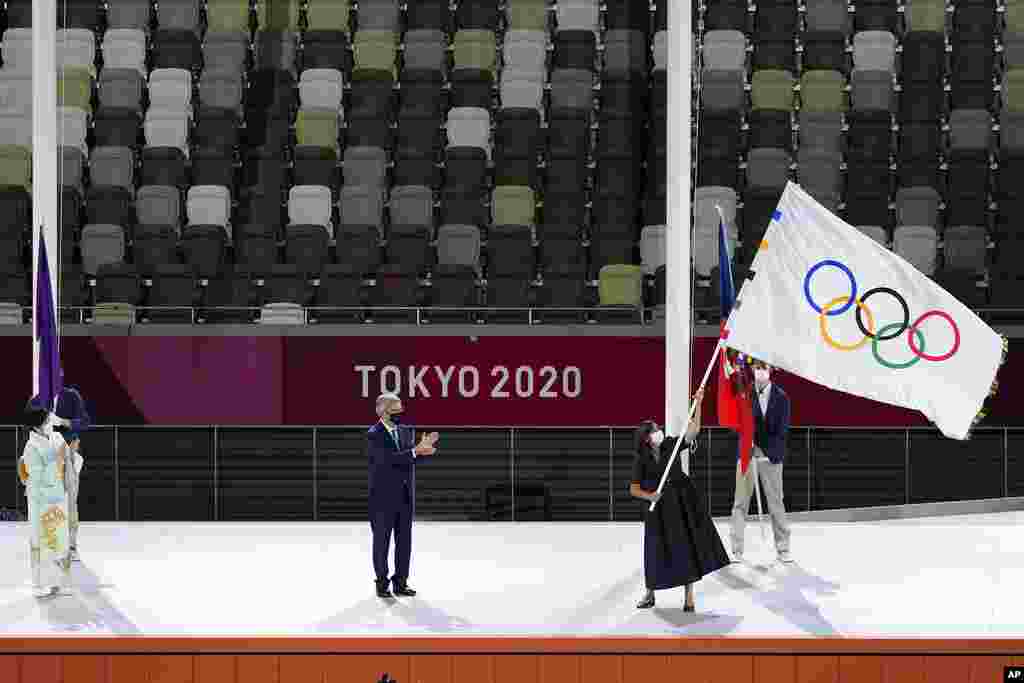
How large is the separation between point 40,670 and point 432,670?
210 centimetres

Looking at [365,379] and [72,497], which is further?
[365,379]

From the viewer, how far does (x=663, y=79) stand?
1920 cm

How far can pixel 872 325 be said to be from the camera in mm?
10359

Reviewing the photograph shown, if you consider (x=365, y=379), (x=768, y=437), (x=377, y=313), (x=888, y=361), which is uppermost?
(x=377, y=313)

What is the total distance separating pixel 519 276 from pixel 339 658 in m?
9.40

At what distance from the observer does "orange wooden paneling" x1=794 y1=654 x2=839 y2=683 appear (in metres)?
8.91

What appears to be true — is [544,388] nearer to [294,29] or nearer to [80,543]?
[80,543]

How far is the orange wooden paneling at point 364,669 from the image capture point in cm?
898

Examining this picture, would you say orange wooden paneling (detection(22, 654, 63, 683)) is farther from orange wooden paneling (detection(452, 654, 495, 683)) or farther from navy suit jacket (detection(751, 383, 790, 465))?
navy suit jacket (detection(751, 383, 790, 465))

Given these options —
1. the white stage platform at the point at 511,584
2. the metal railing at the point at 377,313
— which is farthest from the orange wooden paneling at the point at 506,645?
the metal railing at the point at 377,313

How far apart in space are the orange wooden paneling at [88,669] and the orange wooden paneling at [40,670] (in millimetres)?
43

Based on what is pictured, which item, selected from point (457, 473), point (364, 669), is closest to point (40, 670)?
point (364, 669)

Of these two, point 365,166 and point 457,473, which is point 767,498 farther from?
point 365,166

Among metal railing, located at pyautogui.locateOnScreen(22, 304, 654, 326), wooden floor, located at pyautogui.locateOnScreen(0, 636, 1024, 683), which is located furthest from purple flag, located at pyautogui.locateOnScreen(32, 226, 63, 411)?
metal railing, located at pyautogui.locateOnScreen(22, 304, 654, 326)
